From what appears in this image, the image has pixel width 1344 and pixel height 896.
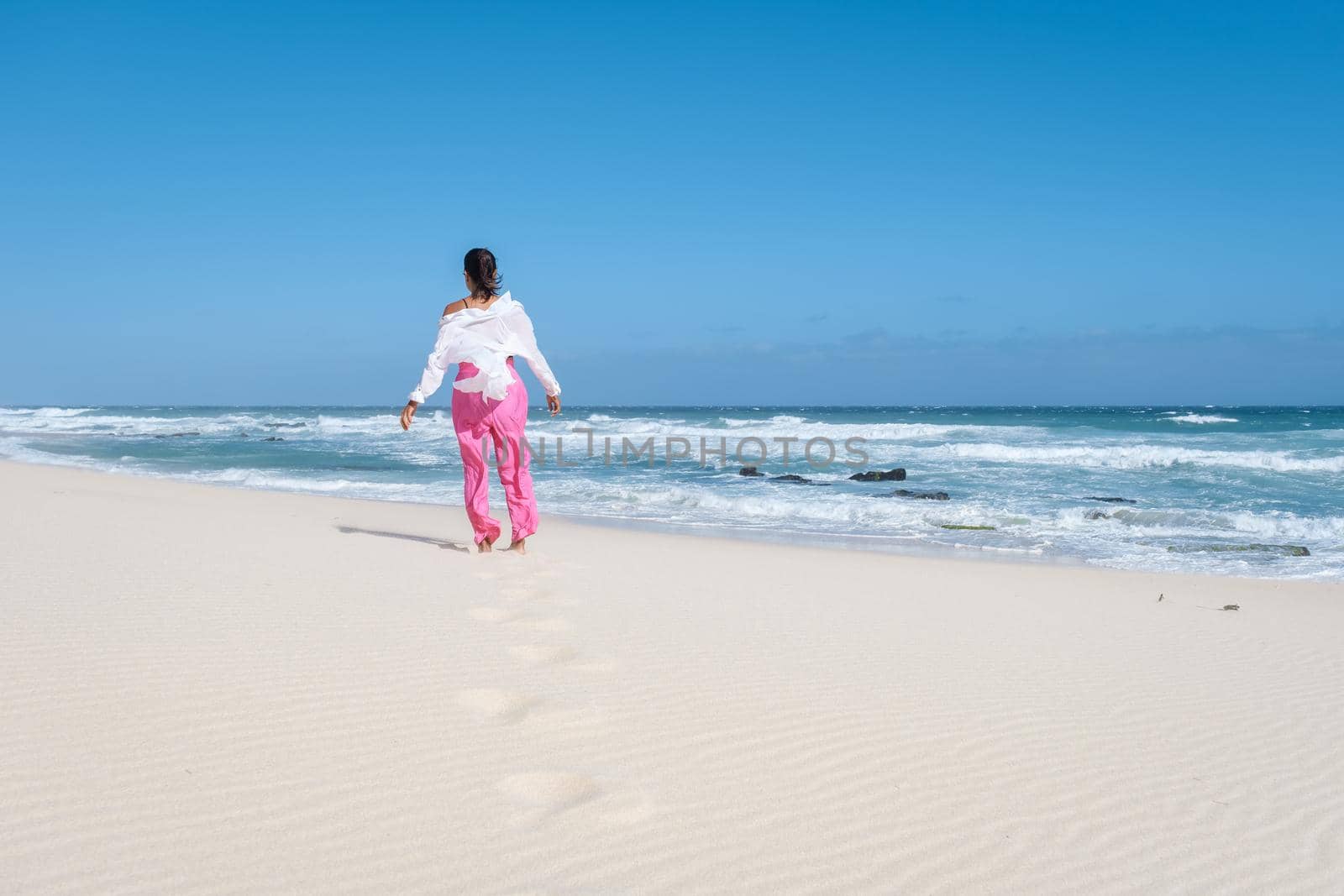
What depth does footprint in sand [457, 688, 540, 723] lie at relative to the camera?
3008 mm

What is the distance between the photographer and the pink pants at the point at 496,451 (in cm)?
630

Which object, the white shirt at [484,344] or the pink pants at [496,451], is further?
the pink pants at [496,451]

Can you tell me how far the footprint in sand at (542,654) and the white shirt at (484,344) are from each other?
271 cm

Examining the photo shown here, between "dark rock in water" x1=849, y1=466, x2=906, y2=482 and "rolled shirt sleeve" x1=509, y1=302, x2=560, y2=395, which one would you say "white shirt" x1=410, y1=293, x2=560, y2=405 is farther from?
"dark rock in water" x1=849, y1=466, x2=906, y2=482

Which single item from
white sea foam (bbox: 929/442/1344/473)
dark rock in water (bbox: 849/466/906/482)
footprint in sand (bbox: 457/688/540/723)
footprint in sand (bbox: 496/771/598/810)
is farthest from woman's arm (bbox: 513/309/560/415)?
white sea foam (bbox: 929/442/1344/473)

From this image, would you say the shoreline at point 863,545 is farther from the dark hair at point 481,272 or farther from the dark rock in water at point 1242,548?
the dark hair at point 481,272

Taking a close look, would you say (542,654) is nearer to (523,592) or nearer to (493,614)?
(493,614)

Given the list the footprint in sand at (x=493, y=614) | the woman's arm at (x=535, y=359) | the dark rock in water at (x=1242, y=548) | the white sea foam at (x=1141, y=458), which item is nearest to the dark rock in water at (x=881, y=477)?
the white sea foam at (x=1141, y=458)

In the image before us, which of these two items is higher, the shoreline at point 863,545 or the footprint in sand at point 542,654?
the footprint in sand at point 542,654

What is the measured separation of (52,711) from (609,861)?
195 cm

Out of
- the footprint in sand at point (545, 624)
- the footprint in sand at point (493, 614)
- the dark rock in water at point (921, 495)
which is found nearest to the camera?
the footprint in sand at point (545, 624)

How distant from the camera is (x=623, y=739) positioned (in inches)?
113

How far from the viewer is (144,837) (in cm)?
212

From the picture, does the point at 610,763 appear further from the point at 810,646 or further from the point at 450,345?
the point at 450,345
